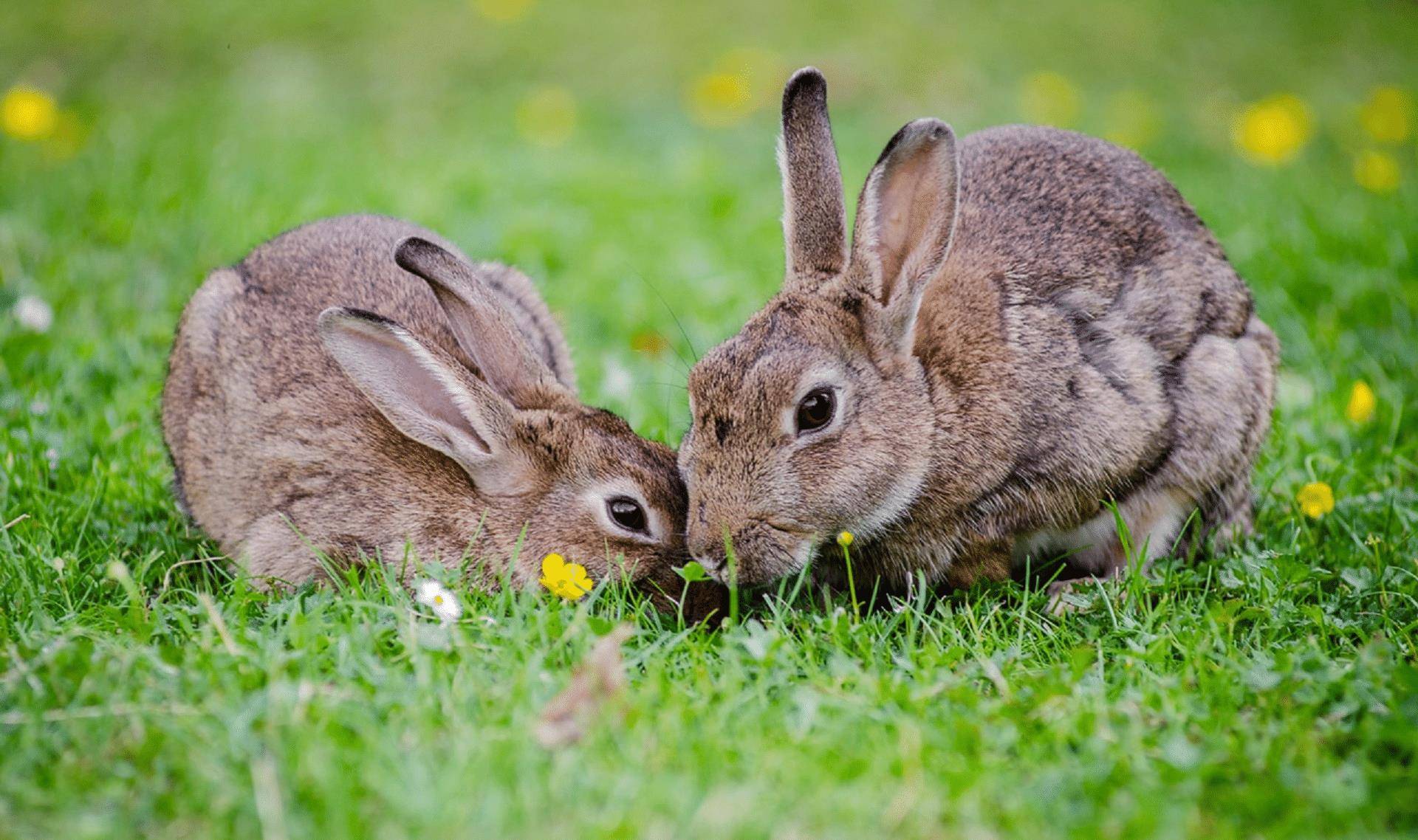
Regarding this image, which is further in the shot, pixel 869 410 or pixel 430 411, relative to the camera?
pixel 430 411

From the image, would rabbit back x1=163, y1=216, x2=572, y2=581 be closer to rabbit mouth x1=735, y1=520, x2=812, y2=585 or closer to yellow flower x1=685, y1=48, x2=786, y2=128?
rabbit mouth x1=735, y1=520, x2=812, y2=585

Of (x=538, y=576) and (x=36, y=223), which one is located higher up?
(x=36, y=223)

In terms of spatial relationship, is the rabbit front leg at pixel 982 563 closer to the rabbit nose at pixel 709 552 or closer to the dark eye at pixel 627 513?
the rabbit nose at pixel 709 552

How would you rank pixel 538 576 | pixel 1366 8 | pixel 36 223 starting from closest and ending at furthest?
pixel 538 576
pixel 36 223
pixel 1366 8

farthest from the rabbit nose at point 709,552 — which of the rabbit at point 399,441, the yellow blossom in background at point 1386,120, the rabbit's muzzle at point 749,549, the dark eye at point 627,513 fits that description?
the yellow blossom in background at point 1386,120

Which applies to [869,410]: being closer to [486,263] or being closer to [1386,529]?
[1386,529]

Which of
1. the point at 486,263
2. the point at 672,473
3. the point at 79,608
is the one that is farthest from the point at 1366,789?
the point at 486,263
